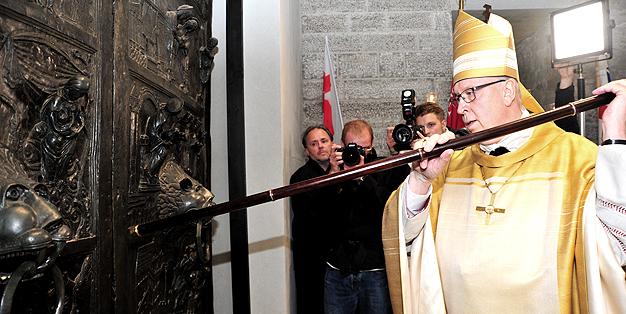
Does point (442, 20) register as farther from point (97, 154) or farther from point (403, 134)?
point (97, 154)

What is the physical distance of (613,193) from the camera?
158 cm

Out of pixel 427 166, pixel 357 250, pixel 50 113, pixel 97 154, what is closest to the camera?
pixel 50 113

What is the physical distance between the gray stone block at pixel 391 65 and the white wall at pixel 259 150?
1980 mm

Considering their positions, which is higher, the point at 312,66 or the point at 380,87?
the point at 312,66

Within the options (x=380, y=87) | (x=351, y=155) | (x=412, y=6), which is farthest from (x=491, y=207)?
(x=412, y=6)

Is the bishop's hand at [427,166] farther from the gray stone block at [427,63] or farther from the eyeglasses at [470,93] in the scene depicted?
the gray stone block at [427,63]

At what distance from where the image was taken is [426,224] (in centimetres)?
211

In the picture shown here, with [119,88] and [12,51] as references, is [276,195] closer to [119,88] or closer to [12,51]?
[119,88]

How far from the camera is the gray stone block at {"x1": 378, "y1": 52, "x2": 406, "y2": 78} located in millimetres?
4426

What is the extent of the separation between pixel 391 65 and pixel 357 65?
29cm

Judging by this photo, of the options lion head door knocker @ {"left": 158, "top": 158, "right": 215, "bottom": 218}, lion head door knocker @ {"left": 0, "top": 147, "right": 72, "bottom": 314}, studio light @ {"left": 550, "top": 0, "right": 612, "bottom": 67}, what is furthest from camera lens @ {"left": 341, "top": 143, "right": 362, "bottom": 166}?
studio light @ {"left": 550, "top": 0, "right": 612, "bottom": 67}

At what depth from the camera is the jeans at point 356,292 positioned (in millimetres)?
2879

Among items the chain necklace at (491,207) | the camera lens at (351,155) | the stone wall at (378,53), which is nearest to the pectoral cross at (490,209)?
the chain necklace at (491,207)

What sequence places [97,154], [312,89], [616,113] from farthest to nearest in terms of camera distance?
[312,89] → [616,113] → [97,154]
